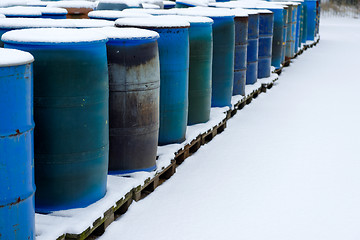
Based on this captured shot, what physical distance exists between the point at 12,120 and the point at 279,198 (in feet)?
9.58

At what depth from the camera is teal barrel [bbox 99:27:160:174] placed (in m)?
4.50

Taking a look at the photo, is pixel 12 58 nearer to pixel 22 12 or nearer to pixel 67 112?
pixel 67 112

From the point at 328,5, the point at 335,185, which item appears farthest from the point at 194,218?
the point at 328,5

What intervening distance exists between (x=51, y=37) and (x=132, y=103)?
1137mm

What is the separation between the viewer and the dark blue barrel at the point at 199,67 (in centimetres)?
621

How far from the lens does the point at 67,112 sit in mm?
3854

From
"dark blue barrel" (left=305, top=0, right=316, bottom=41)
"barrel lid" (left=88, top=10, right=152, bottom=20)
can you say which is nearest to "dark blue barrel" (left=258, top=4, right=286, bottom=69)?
"barrel lid" (left=88, top=10, right=152, bottom=20)

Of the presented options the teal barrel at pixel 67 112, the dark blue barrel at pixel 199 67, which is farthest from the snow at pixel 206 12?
the teal barrel at pixel 67 112

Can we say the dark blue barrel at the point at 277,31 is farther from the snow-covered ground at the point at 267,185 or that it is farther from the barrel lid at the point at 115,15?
the barrel lid at the point at 115,15

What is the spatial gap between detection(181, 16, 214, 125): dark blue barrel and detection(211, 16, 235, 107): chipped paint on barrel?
2.59 feet

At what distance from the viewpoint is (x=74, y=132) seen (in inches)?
155

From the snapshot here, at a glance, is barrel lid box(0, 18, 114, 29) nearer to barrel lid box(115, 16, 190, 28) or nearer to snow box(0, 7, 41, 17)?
barrel lid box(115, 16, 190, 28)

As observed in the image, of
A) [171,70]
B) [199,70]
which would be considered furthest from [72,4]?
[171,70]

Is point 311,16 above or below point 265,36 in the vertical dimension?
above
